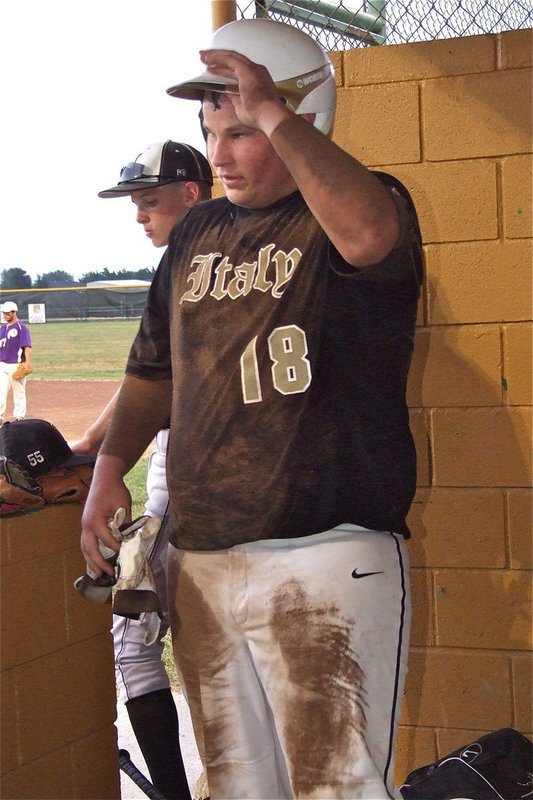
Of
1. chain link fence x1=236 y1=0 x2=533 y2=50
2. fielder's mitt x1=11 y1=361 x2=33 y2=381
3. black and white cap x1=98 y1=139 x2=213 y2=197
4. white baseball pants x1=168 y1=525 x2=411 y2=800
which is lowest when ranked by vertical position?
fielder's mitt x1=11 y1=361 x2=33 y2=381

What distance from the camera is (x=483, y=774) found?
251 centimetres

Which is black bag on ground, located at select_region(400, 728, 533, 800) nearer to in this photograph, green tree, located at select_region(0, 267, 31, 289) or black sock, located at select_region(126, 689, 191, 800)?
black sock, located at select_region(126, 689, 191, 800)

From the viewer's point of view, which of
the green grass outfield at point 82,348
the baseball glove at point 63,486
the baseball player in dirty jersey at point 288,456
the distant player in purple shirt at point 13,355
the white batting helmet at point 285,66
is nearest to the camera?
the baseball player in dirty jersey at point 288,456

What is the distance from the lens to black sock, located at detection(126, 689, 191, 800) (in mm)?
2764

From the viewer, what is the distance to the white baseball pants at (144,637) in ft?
9.03

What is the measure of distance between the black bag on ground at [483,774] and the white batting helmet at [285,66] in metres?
1.69

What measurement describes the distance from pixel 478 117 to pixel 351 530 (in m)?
1.52

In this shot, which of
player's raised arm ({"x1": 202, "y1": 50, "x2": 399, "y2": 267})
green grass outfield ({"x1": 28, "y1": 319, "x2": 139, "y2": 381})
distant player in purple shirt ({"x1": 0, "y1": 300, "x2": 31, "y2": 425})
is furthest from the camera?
green grass outfield ({"x1": 28, "y1": 319, "x2": 139, "y2": 381})

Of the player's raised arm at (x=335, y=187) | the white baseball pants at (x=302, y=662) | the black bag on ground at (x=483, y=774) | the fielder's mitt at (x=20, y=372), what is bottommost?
the black bag on ground at (x=483, y=774)

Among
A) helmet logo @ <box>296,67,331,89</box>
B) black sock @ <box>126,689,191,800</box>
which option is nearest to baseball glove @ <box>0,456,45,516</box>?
black sock @ <box>126,689,191,800</box>

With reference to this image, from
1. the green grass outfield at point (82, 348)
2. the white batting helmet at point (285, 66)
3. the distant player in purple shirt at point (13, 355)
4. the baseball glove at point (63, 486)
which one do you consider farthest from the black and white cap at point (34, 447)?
the green grass outfield at point (82, 348)

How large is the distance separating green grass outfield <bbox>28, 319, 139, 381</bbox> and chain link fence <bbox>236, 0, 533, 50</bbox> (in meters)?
22.1

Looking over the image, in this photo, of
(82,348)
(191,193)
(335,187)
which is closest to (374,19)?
(191,193)

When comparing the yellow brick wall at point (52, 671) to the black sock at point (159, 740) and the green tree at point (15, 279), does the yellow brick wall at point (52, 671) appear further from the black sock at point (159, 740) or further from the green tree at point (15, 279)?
the green tree at point (15, 279)
